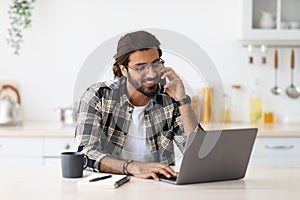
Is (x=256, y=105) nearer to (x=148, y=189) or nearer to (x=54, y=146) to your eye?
(x=54, y=146)

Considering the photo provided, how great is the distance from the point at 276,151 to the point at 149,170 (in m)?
1.80

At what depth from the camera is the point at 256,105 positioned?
407 cm

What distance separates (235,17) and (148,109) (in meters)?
2.16

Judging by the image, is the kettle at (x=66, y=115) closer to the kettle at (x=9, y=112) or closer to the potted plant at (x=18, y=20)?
the kettle at (x=9, y=112)

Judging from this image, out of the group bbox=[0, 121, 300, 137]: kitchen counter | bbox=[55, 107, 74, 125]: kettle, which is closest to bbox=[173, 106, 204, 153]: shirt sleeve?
bbox=[0, 121, 300, 137]: kitchen counter

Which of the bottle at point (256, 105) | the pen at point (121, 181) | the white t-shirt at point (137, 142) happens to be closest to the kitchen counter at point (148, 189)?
the pen at point (121, 181)

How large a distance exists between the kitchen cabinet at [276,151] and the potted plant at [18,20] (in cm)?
179

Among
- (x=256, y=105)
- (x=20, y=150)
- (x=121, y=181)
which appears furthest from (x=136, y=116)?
(x=256, y=105)

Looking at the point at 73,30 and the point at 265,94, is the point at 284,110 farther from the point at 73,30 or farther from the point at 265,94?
the point at 73,30

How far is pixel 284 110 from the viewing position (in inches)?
163

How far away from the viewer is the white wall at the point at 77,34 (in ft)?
13.3

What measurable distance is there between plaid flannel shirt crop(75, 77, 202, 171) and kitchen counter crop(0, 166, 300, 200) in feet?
0.40

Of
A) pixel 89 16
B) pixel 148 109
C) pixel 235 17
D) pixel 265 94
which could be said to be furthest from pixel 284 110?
pixel 148 109

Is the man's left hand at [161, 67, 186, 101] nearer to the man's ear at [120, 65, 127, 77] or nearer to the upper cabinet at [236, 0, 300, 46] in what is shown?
the man's ear at [120, 65, 127, 77]
